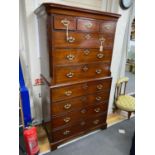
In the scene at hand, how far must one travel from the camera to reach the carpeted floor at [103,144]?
5.93ft

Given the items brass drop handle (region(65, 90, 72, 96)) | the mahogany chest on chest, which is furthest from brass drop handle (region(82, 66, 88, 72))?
brass drop handle (region(65, 90, 72, 96))

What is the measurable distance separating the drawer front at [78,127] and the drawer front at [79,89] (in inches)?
18.1

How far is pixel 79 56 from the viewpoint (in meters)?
1.59

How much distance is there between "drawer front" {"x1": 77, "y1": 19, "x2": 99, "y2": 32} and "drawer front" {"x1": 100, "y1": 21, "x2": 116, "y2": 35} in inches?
3.7

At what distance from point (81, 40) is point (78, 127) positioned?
3.92 ft

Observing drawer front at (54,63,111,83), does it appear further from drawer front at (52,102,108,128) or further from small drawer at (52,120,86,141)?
small drawer at (52,120,86,141)

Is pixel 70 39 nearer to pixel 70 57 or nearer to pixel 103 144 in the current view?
pixel 70 57

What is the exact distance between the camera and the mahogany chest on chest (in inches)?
54.7

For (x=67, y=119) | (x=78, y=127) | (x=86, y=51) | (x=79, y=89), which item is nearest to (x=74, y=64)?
(x=86, y=51)

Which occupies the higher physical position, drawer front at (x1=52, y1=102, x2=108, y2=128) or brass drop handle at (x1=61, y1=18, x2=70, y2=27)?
brass drop handle at (x1=61, y1=18, x2=70, y2=27)

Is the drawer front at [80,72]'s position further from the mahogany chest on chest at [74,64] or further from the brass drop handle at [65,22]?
the brass drop handle at [65,22]

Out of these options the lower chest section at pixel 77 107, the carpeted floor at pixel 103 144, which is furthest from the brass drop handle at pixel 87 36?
the carpeted floor at pixel 103 144
